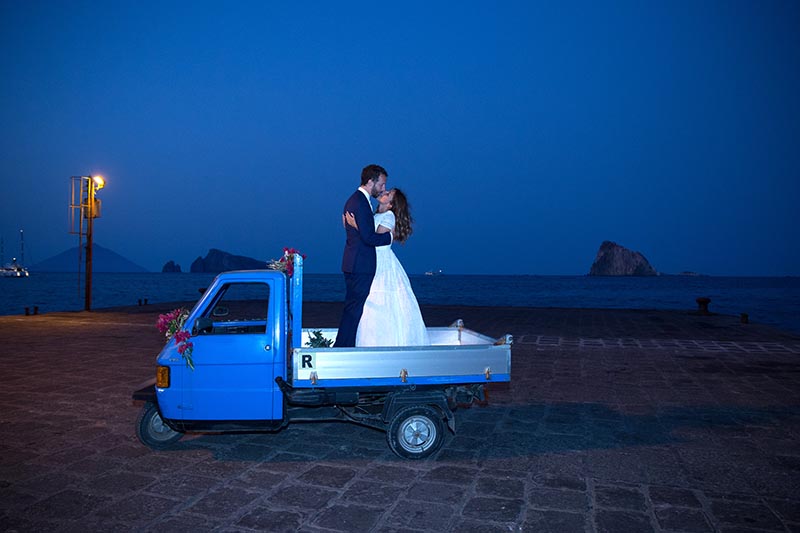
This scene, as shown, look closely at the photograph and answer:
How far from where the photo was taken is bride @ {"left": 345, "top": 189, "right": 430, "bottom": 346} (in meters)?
5.63

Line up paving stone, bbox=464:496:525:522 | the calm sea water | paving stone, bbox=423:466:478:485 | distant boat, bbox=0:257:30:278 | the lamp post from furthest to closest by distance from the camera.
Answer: distant boat, bbox=0:257:30:278, the calm sea water, the lamp post, paving stone, bbox=423:466:478:485, paving stone, bbox=464:496:525:522

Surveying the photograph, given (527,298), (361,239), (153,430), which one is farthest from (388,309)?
(527,298)

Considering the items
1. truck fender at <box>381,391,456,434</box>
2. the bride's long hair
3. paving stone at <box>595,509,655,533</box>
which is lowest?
paving stone at <box>595,509,655,533</box>

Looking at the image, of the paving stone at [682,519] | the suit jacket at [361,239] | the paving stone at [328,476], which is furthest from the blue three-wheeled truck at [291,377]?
the paving stone at [682,519]

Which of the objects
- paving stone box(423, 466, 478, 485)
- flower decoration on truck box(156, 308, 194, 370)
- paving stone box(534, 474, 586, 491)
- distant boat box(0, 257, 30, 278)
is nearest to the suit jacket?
flower decoration on truck box(156, 308, 194, 370)

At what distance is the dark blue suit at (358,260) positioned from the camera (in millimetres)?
5492

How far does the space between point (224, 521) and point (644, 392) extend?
6416 mm

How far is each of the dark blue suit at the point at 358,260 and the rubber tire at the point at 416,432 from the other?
3.31 ft

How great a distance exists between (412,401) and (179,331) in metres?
2.29

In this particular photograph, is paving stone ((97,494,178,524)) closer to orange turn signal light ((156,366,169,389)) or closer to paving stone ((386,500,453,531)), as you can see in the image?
orange turn signal light ((156,366,169,389))

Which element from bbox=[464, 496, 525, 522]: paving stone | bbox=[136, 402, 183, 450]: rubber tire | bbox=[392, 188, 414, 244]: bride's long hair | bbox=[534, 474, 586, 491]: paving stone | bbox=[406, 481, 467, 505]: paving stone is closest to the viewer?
bbox=[464, 496, 525, 522]: paving stone

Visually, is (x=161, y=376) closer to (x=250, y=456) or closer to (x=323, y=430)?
(x=250, y=456)

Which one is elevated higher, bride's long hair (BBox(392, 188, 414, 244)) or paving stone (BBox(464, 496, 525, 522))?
bride's long hair (BBox(392, 188, 414, 244))

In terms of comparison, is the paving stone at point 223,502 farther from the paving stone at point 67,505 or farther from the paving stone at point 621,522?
the paving stone at point 621,522
